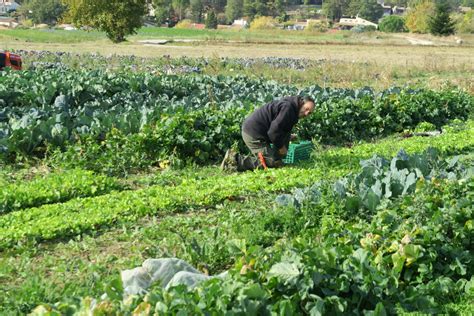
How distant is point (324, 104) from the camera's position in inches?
561

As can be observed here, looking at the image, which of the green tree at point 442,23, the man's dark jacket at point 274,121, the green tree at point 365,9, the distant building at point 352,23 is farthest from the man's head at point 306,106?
the green tree at point 365,9

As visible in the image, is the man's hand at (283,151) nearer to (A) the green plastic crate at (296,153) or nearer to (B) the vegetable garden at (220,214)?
(B) the vegetable garden at (220,214)

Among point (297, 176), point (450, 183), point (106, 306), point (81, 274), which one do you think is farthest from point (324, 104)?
point (106, 306)

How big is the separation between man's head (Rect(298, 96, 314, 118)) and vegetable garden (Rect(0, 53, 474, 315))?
3.10ft

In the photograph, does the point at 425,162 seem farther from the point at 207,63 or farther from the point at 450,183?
the point at 207,63

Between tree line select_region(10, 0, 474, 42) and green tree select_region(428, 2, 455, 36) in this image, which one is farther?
green tree select_region(428, 2, 455, 36)

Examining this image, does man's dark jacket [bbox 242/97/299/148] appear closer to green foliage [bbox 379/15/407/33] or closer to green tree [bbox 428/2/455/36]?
Answer: green tree [bbox 428/2/455/36]

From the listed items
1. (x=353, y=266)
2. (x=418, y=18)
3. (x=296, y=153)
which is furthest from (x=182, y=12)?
(x=353, y=266)

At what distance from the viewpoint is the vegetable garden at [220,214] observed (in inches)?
197

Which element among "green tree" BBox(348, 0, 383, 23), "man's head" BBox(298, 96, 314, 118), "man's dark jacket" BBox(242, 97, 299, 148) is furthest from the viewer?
"green tree" BBox(348, 0, 383, 23)

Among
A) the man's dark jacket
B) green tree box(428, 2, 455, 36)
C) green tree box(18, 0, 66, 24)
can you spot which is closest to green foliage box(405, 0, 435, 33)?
green tree box(428, 2, 455, 36)

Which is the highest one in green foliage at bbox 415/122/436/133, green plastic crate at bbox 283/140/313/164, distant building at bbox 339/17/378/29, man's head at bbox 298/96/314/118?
man's head at bbox 298/96/314/118

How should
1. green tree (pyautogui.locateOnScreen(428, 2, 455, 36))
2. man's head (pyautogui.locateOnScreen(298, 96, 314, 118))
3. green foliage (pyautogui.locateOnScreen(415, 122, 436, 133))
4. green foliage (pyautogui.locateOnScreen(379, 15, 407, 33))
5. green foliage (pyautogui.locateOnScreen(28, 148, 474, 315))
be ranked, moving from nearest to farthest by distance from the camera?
green foliage (pyautogui.locateOnScreen(28, 148, 474, 315)) < man's head (pyautogui.locateOnScreen(298, 96, 314, 118)) < green foliage (pyautogui.locateOnScreen(415, 122, 436, 133)) < green tree (pyautogui.locateOnScreen(428, 2, 455, 36)) < green foliage (pyautogui.locateOnScreen(379, 15, 407, 33))

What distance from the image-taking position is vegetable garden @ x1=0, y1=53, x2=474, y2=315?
16.4ft
